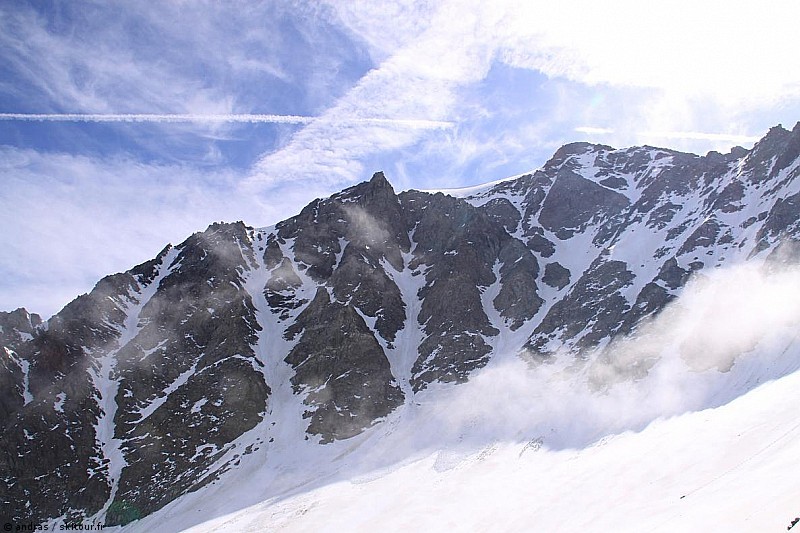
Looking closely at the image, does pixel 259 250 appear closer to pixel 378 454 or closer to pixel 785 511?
pixel 378 454

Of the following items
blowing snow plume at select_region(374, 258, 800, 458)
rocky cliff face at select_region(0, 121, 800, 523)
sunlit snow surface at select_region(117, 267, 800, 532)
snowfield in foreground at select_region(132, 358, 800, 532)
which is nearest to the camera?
snowfield in foreground at select_region(132, 358, 800, 532)

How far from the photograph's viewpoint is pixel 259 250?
137000 millimetres

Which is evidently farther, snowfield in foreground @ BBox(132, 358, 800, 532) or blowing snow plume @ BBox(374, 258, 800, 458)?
blowing snow plume @ BBox(374, 258, 800, 458)

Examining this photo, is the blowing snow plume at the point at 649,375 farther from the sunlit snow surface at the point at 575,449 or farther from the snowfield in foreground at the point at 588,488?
the snowfield in foreground at the point at 588,488

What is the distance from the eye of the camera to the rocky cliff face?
81375mm

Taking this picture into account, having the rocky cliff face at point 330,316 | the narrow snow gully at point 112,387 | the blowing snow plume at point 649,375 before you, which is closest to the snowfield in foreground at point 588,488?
the blowing snow plume at point 649,375

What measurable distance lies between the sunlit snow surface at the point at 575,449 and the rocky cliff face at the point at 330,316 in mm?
5491

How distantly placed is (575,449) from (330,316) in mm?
61711

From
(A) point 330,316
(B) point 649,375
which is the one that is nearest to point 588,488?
(B) point 649,375

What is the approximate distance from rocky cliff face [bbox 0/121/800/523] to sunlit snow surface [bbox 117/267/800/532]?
18.0 ft

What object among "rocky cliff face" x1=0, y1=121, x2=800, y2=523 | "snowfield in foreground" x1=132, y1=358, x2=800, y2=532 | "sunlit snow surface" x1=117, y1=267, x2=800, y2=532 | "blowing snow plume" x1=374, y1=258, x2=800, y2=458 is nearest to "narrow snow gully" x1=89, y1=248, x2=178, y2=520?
"rocky cliff face" x1=0, y1=121, x2=800, y2=523

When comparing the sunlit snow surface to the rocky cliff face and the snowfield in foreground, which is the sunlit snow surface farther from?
the rocky cliff face

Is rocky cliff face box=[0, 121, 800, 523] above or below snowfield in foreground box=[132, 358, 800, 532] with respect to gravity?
above

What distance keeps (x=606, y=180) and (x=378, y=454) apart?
114 metres
